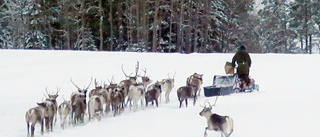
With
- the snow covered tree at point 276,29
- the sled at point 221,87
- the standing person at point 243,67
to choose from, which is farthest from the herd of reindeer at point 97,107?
the snow covered tree at point 276,29

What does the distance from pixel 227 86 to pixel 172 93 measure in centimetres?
247

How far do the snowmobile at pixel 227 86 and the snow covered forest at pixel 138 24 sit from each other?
70.7 ft

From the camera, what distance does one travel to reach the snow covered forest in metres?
37.0

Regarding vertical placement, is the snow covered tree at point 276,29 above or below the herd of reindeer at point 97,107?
above

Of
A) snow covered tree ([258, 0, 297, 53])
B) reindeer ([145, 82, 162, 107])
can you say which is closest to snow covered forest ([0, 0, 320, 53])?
snow covered tree ([258, 0, 297, 53])

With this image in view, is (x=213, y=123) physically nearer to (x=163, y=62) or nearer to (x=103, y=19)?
(x=163, y=62)

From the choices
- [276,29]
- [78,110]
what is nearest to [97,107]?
[78,110]

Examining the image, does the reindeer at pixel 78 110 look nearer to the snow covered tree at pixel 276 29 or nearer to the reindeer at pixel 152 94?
the reindeer at pixel 152 94

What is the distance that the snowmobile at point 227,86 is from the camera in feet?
38.0

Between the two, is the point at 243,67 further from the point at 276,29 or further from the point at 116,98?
the point at 276,29

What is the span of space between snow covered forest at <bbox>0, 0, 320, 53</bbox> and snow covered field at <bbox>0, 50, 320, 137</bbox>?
14.7 m

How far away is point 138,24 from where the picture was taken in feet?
120

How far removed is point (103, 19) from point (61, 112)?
29834mm

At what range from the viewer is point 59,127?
30.5 feet
